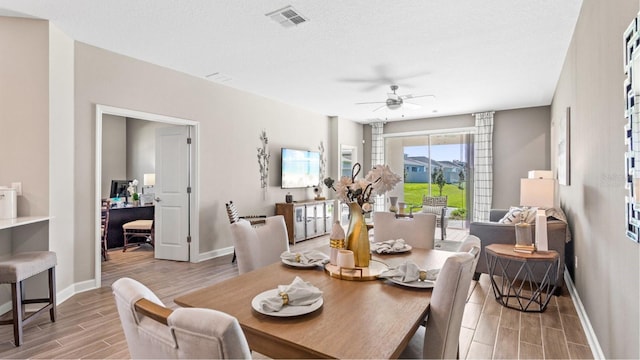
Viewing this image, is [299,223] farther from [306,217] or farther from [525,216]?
[525,216]

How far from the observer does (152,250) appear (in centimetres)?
551

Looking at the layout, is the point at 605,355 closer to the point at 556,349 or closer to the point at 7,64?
the point at 556,349

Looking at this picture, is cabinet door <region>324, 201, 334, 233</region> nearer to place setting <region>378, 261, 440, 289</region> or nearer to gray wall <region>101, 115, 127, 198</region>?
gray wall <region>101, 115, 127, 198</region>

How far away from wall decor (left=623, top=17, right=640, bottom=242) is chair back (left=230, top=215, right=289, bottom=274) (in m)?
1.86

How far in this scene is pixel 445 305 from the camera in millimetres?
1220

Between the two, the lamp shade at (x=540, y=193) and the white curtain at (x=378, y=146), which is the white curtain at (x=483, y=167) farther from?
the lamp shade at (x=540, y=193)

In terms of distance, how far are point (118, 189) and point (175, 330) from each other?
642 centimetres

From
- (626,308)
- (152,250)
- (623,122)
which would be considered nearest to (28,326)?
(152,250)

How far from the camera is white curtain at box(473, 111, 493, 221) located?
704 cm

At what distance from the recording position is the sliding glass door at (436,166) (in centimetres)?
764

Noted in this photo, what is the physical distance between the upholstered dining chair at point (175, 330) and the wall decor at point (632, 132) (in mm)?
1629

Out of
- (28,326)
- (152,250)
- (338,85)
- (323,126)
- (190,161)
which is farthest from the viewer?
(323,126)

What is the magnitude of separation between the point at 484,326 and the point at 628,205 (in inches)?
64.9

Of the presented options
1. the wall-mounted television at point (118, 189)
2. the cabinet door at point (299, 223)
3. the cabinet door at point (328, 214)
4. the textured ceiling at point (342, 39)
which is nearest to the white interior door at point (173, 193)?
the textured ceiling at point (342, 39)
